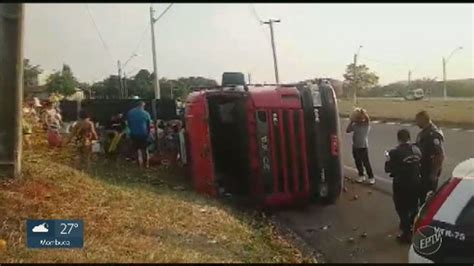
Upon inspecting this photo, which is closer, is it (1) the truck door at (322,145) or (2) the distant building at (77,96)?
(2) the distant building at (77,96)

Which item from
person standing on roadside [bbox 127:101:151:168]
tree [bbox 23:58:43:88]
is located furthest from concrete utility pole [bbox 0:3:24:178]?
person standing on roadside [bbox 127:101:151:168]

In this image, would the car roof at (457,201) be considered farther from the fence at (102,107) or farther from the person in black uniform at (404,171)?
the fence at (102,107)

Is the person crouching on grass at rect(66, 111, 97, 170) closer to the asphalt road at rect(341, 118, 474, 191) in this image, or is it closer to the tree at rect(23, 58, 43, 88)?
the tree at rect(23, 58, 43, 88)

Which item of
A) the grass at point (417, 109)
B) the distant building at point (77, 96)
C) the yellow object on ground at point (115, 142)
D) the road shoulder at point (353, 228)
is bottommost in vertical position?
the road shoulder at point (353, 228)

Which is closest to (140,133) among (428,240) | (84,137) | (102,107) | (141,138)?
(141,138)

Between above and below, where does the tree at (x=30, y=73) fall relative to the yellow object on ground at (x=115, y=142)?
above

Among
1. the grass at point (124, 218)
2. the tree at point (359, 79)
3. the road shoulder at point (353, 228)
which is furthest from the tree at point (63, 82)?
the road shoulder at point (353, 228)

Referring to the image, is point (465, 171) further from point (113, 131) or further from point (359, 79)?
point (113, 131)
